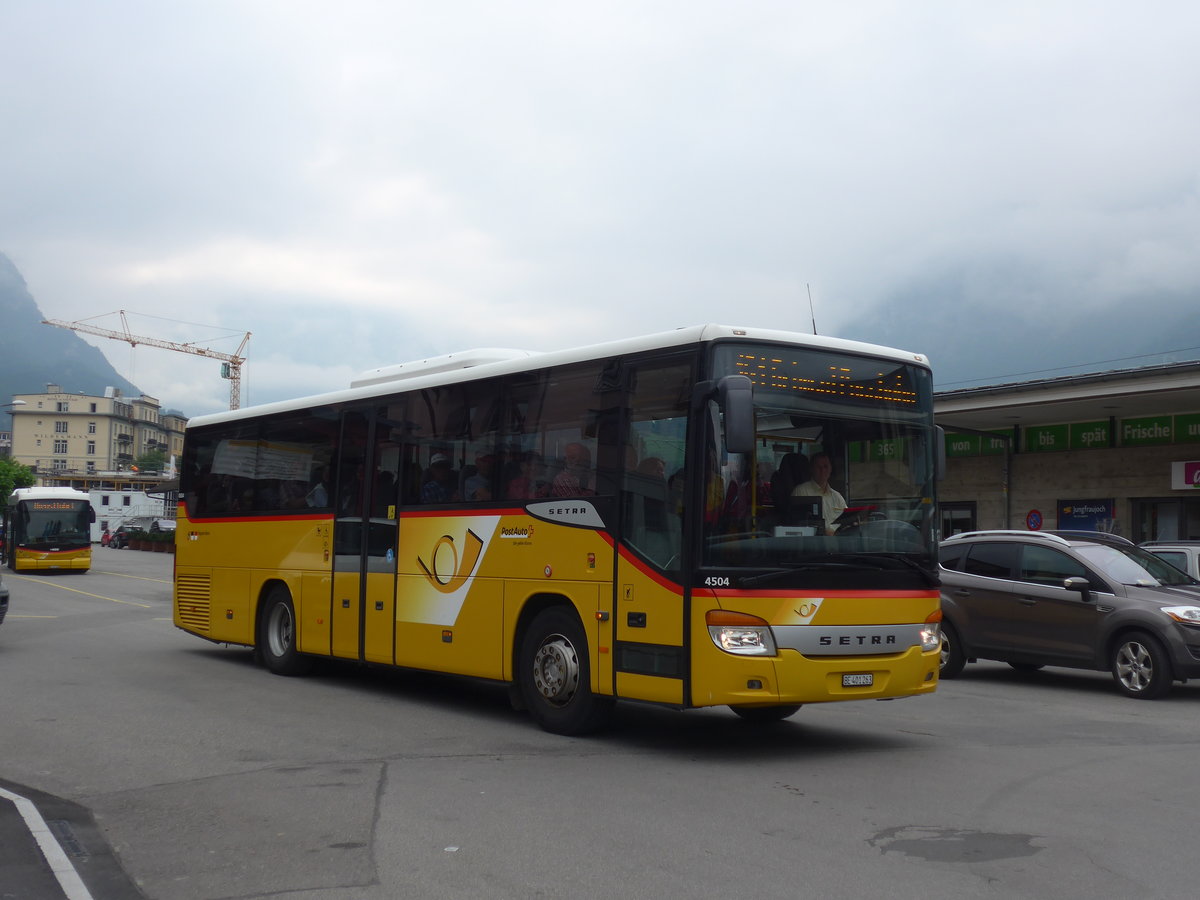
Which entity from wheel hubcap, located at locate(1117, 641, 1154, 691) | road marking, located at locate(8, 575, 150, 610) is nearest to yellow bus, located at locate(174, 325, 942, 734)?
wheel hubcap, located at locate(1117, 641, 1154, 691)

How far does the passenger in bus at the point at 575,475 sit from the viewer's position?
378 inches

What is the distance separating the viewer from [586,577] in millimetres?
9492

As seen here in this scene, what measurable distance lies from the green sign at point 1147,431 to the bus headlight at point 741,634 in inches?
859

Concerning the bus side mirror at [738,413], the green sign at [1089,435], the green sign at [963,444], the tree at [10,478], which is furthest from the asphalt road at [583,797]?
the tree at [10,478]

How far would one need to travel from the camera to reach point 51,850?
613 cm

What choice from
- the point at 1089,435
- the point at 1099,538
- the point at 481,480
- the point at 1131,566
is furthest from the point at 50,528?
the point at 1131,566

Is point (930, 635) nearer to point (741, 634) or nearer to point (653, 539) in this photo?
point (741, 634)

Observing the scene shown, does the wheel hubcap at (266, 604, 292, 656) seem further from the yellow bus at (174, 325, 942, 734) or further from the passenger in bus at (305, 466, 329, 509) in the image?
the yellow bus at (174, 325, 942, 734)

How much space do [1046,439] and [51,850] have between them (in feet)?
89.7

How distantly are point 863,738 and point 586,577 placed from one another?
2792 mm

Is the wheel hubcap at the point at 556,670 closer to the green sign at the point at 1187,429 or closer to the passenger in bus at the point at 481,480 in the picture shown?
the passenger in bus at the point at 481,480

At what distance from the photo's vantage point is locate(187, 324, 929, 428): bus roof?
8.95 meters

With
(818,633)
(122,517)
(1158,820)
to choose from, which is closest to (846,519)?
(818,633)

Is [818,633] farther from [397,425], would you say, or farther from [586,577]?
[397,425]
